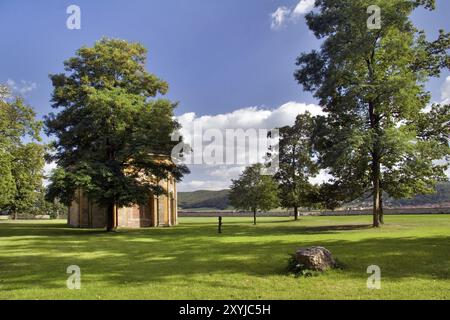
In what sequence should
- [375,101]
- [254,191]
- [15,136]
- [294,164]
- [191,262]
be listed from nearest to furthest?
[191,262] < [15,136] < [375,101] < [254,191] < [294,164]

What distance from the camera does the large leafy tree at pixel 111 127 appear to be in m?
32.9

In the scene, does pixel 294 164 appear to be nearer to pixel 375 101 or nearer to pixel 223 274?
pixel 375 101

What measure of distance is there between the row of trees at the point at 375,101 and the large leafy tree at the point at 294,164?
60.9 feet

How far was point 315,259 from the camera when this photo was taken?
1224 centimetres

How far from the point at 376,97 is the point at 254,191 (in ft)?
76.8

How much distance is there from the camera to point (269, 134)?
191 feet

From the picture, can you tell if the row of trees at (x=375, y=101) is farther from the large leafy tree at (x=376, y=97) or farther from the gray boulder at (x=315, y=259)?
the gray boulder at (x=315, y=259)

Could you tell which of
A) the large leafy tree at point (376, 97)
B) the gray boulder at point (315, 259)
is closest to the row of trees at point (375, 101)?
the large leafy tree at point (376, 97)

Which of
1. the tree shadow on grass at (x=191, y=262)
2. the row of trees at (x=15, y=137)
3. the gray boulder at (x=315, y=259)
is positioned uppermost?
the row of trees at (x=15, y=137)

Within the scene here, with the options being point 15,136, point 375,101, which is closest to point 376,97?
point 375,101

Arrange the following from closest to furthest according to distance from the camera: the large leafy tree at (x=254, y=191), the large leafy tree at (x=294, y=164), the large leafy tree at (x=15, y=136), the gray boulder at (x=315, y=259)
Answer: the gray boulder at (x=315, y=259), the large leafy tree at (x=15, y=136), the large leafy tree at (x=254, y=191), the large leafy tree at (x=294, y=164)

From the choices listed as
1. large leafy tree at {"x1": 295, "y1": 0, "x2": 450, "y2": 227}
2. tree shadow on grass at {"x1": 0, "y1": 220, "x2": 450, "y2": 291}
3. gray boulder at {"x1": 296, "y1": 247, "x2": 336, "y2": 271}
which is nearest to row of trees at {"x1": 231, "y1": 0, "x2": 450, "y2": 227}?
large leafy tree at {"x1": 295, "y1": 0, "x2": 450, "y2": 227}
